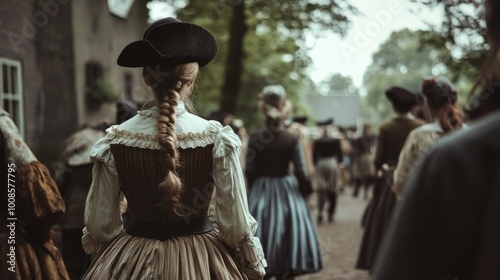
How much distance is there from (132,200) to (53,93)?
7.97 metres

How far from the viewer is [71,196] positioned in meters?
5.91

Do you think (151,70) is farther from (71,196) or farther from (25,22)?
(25,22)

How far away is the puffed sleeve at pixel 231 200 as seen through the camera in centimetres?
317

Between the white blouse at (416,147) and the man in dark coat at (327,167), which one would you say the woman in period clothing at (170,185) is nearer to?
the white blouse at (416,147)

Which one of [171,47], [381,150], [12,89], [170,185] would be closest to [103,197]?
[170,185]

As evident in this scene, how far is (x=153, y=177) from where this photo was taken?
316cm

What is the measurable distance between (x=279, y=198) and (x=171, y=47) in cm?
420

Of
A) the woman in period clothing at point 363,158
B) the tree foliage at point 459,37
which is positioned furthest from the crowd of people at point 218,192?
the woman in period clothing at point 363,158

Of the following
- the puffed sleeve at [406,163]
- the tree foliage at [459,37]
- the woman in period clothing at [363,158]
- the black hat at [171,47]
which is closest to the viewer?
the black hat at [171,47]

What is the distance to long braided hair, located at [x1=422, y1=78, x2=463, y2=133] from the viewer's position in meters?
5.16

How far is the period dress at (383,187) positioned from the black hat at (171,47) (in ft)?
13.0

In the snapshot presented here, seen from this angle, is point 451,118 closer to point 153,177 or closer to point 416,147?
point 416,147

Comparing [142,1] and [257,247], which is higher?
[142,1]

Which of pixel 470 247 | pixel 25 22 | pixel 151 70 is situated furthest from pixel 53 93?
pixel 470 247
